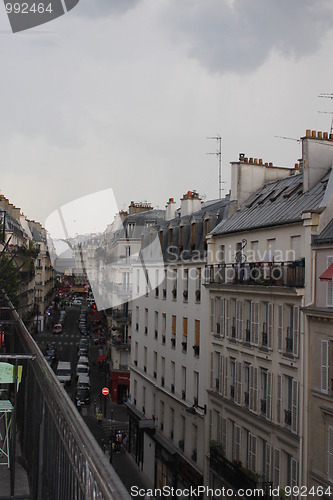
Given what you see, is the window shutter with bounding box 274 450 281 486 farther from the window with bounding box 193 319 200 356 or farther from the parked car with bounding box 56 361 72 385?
the parked car with bounding box 56 361 72 385

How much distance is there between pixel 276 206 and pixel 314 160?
2.18 meters

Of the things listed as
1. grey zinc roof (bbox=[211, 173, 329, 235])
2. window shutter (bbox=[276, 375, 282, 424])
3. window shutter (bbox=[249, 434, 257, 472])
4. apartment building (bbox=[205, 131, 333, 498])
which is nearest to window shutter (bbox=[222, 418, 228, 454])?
apartment building (bbox=[205, 131, 333, 498])

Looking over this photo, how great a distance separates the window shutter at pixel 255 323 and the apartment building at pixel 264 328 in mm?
34

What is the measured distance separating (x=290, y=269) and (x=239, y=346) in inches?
174

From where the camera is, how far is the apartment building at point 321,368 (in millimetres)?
14445

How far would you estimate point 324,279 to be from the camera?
1444 cm

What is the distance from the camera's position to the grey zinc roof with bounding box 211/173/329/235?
17.9 m

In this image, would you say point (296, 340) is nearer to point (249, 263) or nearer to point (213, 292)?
point (249, 263)

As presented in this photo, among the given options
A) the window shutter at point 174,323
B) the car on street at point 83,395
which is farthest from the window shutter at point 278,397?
the car on street at point 83,395

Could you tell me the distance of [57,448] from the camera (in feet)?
11.7

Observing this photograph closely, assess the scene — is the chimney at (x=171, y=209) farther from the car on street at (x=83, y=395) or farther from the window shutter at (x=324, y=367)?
the window shutter at (x=324, y=367)

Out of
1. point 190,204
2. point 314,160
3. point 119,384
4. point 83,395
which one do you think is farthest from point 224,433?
point 119,384

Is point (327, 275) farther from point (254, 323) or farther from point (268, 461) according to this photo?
point (268, 461)

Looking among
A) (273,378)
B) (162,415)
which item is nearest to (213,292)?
(273,378)
